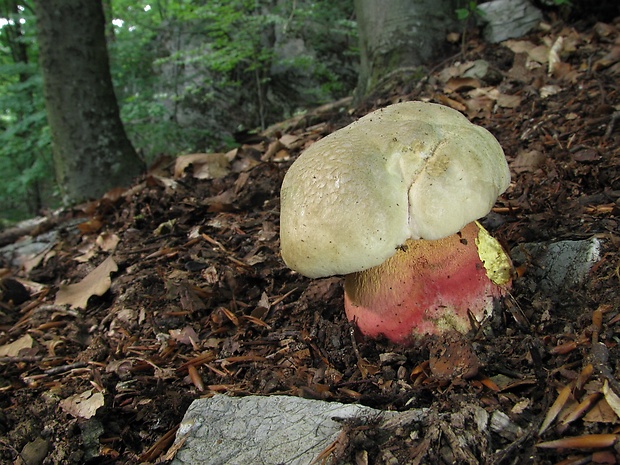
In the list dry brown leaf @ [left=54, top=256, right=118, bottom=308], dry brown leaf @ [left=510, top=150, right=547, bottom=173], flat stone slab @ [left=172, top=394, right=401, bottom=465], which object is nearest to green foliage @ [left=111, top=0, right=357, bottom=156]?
dry brown leaf @ [left=54, top=256, right=118, bottom=308]

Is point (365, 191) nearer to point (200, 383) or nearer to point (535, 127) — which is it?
point (200, 383)

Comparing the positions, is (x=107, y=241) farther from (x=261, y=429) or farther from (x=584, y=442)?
(x=584, y=442)

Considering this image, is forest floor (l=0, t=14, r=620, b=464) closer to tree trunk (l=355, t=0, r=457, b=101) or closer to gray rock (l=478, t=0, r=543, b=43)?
gray rock (l=478, t=0, r=543, b=43)

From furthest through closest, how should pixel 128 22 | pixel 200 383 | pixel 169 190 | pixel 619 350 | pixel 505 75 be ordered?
1. pixel 128 22
2. pixel 505 75
3. pixel 169 190
4. pixel 200 383
5. pixel 619 350

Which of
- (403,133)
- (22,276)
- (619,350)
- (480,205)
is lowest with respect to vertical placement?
(22,276)

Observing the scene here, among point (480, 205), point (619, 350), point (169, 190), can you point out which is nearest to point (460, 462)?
point (619, 350)

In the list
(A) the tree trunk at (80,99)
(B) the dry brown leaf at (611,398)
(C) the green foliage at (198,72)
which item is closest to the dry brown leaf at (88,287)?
(A) the tree trunk at (80,99)

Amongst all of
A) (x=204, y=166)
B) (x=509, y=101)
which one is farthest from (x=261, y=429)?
(x=509, y=101)

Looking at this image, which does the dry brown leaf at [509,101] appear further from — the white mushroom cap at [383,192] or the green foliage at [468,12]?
the white mushroom cap at [383,192]
